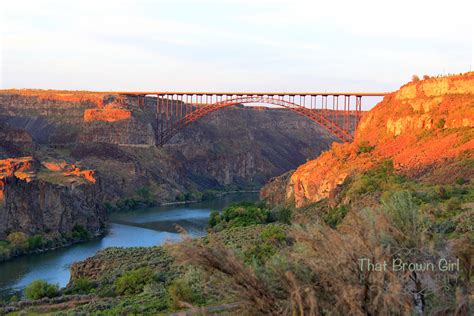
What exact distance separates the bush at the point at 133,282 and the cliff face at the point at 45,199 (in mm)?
23359

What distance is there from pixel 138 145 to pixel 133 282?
2649 inches

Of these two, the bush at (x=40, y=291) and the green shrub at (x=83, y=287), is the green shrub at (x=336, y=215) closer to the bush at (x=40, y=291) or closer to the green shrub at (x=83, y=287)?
the green shrub at (x=83, y=287)

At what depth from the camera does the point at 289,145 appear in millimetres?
134000

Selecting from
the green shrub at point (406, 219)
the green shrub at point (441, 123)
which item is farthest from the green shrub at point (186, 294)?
the green shrub at point (441, 123)

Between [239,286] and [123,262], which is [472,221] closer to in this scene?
[239,286]

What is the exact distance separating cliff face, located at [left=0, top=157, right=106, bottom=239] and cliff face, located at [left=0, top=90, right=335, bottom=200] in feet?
24.8

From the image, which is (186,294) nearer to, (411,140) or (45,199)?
(411,140)

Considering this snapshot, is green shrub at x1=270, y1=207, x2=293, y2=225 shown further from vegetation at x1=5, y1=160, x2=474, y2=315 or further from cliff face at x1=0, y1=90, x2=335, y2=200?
vegetation at x1=5, y1=160, x2=474, y2=315

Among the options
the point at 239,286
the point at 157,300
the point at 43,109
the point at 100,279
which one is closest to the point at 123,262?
the point at 100,279

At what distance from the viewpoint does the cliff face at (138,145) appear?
82500 mm

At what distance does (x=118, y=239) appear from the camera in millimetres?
50781

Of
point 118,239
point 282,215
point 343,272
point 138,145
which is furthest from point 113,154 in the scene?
point 343,272

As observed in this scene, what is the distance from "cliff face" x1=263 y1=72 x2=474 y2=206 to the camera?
3997 cm

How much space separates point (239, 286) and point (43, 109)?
8961 centimetres
